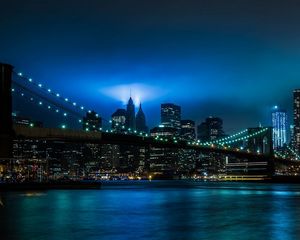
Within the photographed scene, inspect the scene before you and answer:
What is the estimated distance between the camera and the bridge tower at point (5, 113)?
2581 inches

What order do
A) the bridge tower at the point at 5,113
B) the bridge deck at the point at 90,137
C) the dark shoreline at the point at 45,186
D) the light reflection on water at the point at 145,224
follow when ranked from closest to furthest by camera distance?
the light reflection on water at the point at 145,224
the bridge tower at the point at 5,113
the dark shoreline at the point at 45,186
the bridge deck at the point at 90,137

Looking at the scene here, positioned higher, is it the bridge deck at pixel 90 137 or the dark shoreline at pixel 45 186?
the bridge deck at pixel 90 137

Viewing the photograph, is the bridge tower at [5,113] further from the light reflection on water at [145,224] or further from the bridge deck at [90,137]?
the light reflection on water at [145,224]

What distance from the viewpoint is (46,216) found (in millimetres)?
31719

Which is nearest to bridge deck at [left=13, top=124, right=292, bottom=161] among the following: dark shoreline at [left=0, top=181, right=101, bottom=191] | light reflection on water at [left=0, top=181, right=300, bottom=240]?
dark shoreline at [left=0, top=181, right=101, bottom=191]

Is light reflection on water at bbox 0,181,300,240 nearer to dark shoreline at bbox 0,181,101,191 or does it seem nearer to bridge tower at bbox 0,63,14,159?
bridge tower at bbox 0,63,14,159

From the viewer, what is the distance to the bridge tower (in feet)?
215

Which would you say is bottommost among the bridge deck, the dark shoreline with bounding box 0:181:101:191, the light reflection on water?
the light reflection on water

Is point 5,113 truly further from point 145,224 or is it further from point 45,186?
point 145,224

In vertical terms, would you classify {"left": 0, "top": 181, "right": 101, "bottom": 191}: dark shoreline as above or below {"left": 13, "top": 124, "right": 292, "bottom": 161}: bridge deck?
below

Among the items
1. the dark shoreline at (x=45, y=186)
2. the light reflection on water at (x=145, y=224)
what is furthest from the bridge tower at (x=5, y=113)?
the light reflection on water at (x=145, y=224)

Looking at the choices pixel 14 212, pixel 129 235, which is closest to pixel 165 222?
pixel 129 235

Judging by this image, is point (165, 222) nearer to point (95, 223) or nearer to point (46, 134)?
point (95, 223)

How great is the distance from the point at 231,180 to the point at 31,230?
5481 inches
